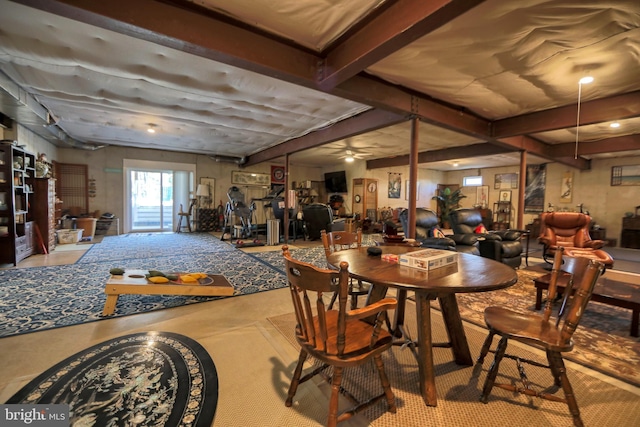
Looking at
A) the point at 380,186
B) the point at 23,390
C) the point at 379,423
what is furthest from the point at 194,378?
the point at 380,186

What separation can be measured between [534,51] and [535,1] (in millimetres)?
822

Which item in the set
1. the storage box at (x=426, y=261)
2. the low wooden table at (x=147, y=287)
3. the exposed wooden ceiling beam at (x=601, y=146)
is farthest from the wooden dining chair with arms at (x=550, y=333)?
the exposed wooden ceiling beam at (x=601, y=146)

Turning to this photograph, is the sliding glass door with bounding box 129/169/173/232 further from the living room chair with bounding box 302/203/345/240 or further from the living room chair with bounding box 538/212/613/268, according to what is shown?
the living room chair with bounding box 538/212/613/268

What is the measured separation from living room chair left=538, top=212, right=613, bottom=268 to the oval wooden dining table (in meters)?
3.69

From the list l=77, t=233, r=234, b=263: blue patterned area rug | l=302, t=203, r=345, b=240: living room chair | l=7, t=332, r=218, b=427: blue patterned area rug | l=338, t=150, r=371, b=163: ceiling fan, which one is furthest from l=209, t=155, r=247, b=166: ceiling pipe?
l=7, t=332, r=218, b=427: blue patterned area rug

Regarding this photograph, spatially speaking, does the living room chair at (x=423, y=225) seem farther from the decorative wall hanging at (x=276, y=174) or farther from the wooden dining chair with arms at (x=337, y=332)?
the decorative wall hanging at (x=276, y=174)

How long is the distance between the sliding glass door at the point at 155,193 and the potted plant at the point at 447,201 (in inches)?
366

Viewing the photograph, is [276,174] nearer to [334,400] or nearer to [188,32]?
[188,32]

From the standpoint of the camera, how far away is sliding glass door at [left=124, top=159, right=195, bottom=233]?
26.3ft

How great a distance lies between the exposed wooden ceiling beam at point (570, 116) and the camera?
11.3 feet

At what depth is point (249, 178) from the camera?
9898 millimetres

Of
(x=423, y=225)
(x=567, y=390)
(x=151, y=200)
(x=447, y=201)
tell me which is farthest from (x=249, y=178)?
(x=567, y=390)

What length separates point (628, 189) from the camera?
7.47 metres

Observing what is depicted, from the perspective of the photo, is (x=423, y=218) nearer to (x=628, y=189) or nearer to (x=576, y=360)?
(x=576, y=360)
